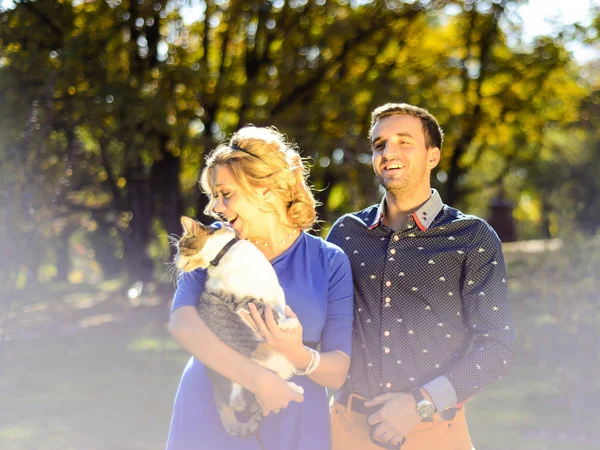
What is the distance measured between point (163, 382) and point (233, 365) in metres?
10.8

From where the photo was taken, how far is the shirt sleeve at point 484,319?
113 inches

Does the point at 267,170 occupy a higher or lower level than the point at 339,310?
higher

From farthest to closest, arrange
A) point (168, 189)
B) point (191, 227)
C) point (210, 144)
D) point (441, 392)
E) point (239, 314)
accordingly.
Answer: point (168, 189), point (210, 144), point (191, 227), point (441, 392), point (239, 314)

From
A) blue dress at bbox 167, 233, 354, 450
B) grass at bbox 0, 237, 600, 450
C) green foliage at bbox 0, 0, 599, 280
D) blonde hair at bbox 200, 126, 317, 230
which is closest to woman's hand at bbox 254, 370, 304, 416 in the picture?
blue dress at bbox 167, 233, 354, 450

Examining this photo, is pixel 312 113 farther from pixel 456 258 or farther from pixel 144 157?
pixel 456 258

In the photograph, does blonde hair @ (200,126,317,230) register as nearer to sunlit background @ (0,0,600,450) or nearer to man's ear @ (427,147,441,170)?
man's ear @ (427,147,441,170)

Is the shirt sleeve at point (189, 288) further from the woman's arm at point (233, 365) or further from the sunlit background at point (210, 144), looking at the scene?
the sunlit background at point (210, 144)

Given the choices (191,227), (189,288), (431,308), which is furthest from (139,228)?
(431,308)

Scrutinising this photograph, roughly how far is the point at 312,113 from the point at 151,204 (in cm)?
460

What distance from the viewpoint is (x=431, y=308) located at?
309cm

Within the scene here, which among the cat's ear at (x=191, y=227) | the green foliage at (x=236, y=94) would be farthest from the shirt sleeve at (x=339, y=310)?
the green foliage at (x=236, y=94)

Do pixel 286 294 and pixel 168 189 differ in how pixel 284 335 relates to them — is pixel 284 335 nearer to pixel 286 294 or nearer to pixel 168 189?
pixel 286 294

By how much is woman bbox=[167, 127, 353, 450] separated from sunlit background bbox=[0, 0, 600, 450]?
734cm

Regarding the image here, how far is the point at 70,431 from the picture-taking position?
33.3ft
